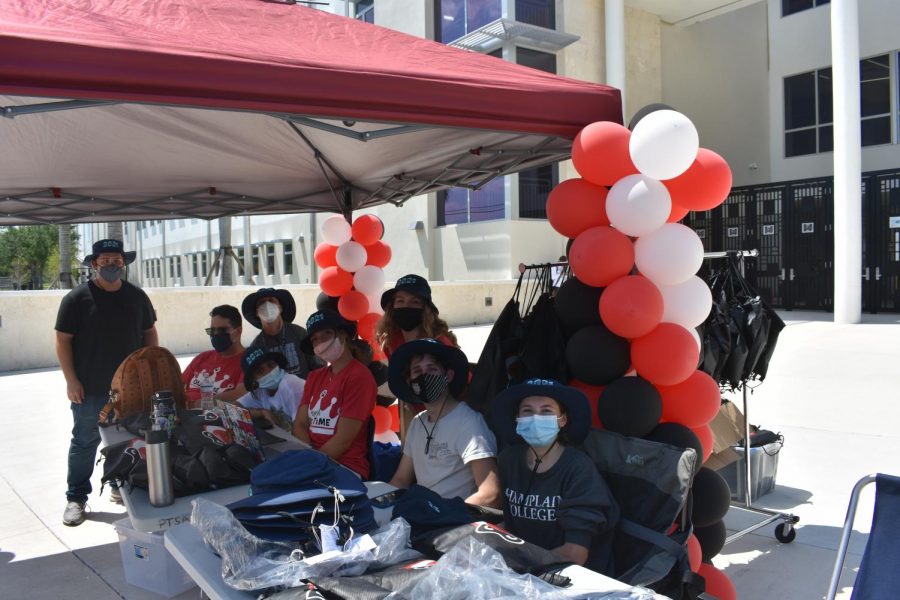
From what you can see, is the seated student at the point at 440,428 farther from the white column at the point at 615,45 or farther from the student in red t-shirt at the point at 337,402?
the white column at the point at 615,45

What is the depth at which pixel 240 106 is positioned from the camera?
258 cm

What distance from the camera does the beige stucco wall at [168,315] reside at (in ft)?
38.4

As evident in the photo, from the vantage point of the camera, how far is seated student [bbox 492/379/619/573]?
2.39m

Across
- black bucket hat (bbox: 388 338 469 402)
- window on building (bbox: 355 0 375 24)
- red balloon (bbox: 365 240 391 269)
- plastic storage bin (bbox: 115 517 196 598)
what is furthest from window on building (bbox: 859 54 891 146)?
plastic storage bin (bbox: 115 517 196 598)

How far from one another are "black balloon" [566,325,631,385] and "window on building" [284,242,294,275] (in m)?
26.8

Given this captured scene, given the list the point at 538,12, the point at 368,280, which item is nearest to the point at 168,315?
the point at 368,280

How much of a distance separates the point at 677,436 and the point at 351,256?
12.2 ft

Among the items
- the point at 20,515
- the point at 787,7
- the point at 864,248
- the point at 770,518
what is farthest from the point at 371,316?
the point at 787,7

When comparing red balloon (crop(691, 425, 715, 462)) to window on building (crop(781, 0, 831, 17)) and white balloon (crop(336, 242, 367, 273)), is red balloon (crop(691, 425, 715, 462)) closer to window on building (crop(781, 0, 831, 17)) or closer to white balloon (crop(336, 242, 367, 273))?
white balloon (crop(336, 242, 367, 273))

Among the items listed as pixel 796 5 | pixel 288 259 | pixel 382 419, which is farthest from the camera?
pixel 288 259

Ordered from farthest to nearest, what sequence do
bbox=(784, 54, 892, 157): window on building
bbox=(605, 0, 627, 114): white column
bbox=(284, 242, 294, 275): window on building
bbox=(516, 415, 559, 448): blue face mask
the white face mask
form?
bbox=(284, 242, 294, 275): window on building → bbox=(605, 0, 627, 114): white column → bbox=(784, 54, 892, 157): window on building → the white face mask → bbox=(516, 415, 559, 448): blue face mask

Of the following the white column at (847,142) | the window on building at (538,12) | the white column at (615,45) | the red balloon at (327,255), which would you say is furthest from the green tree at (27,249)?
the red balloon at (327,255)

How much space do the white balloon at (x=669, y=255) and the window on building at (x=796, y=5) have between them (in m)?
19.0

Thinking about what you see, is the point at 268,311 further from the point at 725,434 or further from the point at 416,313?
the point at 725,434
